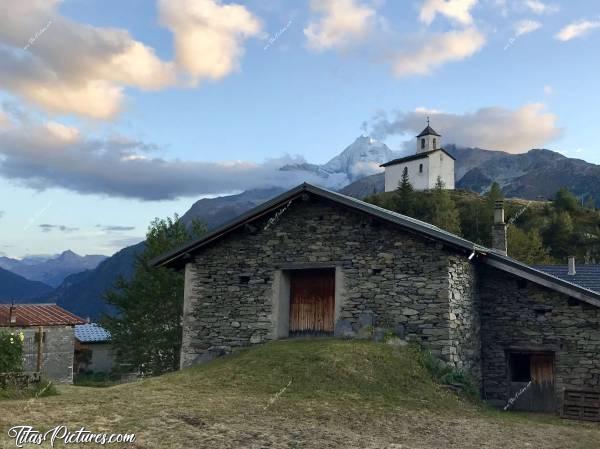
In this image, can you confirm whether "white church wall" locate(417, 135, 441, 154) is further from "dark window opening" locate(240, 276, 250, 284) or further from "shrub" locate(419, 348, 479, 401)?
"shrub" locate(419, 348, 479, 401)

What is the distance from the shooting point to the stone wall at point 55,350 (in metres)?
28.9

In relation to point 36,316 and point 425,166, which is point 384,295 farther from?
point 425,166

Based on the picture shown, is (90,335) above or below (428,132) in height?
below

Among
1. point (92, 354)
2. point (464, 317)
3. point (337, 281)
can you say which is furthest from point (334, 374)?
point (92, 354)

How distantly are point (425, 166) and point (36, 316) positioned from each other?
65639 mm

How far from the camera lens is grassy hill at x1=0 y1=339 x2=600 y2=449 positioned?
767 centimetres

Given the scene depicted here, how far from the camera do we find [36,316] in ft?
100

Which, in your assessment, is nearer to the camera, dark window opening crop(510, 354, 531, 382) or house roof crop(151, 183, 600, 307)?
house roof crop(151, 183, 600, 307)

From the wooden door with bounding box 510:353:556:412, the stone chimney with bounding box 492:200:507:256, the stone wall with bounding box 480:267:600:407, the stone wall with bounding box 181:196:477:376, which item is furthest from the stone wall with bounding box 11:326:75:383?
the wooden door with bounding box 510:353:556:412

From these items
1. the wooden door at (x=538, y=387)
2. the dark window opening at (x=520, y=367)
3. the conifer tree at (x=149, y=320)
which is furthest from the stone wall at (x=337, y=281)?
the conifer tree at (x=149, y=320)

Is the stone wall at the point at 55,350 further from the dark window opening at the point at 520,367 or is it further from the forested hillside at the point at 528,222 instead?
the forested hillside at the point at 528,222

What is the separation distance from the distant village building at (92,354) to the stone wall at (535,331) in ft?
114

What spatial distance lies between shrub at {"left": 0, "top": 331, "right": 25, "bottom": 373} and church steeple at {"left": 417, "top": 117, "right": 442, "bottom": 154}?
80417mm

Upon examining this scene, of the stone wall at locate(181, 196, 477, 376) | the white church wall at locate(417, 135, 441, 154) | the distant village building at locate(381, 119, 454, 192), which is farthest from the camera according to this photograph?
the white church wall at locate(417, 135, 441, 154)
